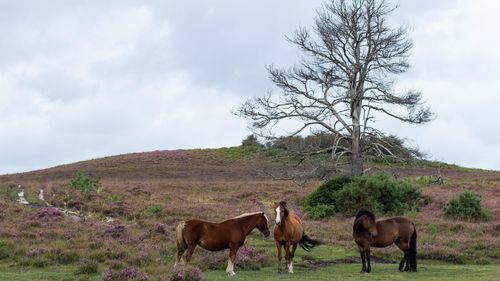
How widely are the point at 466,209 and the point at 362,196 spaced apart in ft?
15.3

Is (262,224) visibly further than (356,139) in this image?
No

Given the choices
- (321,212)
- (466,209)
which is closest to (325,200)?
(321,212)

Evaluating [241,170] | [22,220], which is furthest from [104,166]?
[22,220]

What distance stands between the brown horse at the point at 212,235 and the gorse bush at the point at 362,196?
47.1 ft

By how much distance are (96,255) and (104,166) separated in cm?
5175

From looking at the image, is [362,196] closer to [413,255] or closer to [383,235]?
[413,255]

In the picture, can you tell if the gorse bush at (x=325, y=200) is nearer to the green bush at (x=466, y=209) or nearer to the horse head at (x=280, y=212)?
the green bush at (x=466, y=209)

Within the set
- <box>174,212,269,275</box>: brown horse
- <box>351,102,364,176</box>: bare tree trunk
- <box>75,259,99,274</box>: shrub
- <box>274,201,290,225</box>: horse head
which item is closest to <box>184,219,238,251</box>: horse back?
<box>174,212,269,275</box>: brown horse

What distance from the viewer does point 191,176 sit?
5778 cm

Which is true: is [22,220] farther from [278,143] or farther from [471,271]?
[471,271]

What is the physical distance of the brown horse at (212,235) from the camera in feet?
53.0

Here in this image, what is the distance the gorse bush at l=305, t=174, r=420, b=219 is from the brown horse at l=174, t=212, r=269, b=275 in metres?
14.4

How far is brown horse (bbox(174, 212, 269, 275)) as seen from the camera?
1616 centimetres

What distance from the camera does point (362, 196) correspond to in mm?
30859
